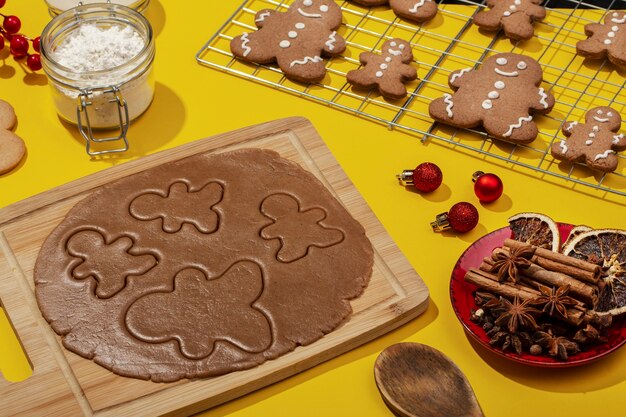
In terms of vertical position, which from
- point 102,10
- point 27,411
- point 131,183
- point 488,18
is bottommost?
point 27,411

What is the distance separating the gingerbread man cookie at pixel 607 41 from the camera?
2074mm

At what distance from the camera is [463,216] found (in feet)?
5.66

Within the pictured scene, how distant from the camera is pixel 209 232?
5.55ft

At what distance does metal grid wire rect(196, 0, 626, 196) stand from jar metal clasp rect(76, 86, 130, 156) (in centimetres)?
33

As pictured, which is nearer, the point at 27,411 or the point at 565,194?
the point at 27,411

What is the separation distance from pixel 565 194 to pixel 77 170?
1.05 meters

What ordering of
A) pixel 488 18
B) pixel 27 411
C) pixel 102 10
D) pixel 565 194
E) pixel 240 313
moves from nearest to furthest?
pixel 27 411, pixel 240 313, pixel 565 194, pixel 102 10, pixel 488 18

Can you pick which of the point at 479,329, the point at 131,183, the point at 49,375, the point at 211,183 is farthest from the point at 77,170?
the point at 479,329

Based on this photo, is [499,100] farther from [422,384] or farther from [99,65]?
[99,65]

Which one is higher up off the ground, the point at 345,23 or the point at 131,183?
the point at 345,23

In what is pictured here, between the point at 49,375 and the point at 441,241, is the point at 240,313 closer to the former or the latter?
the point at 49,375

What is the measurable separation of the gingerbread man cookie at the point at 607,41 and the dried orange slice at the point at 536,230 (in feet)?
2.03

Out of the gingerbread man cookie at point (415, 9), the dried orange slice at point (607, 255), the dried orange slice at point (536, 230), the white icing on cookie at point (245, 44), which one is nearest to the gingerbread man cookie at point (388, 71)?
the gingerbread man cookie at point (415, 9)

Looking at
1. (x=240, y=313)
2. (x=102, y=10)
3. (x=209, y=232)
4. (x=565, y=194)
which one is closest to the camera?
(x=240, y=313)
